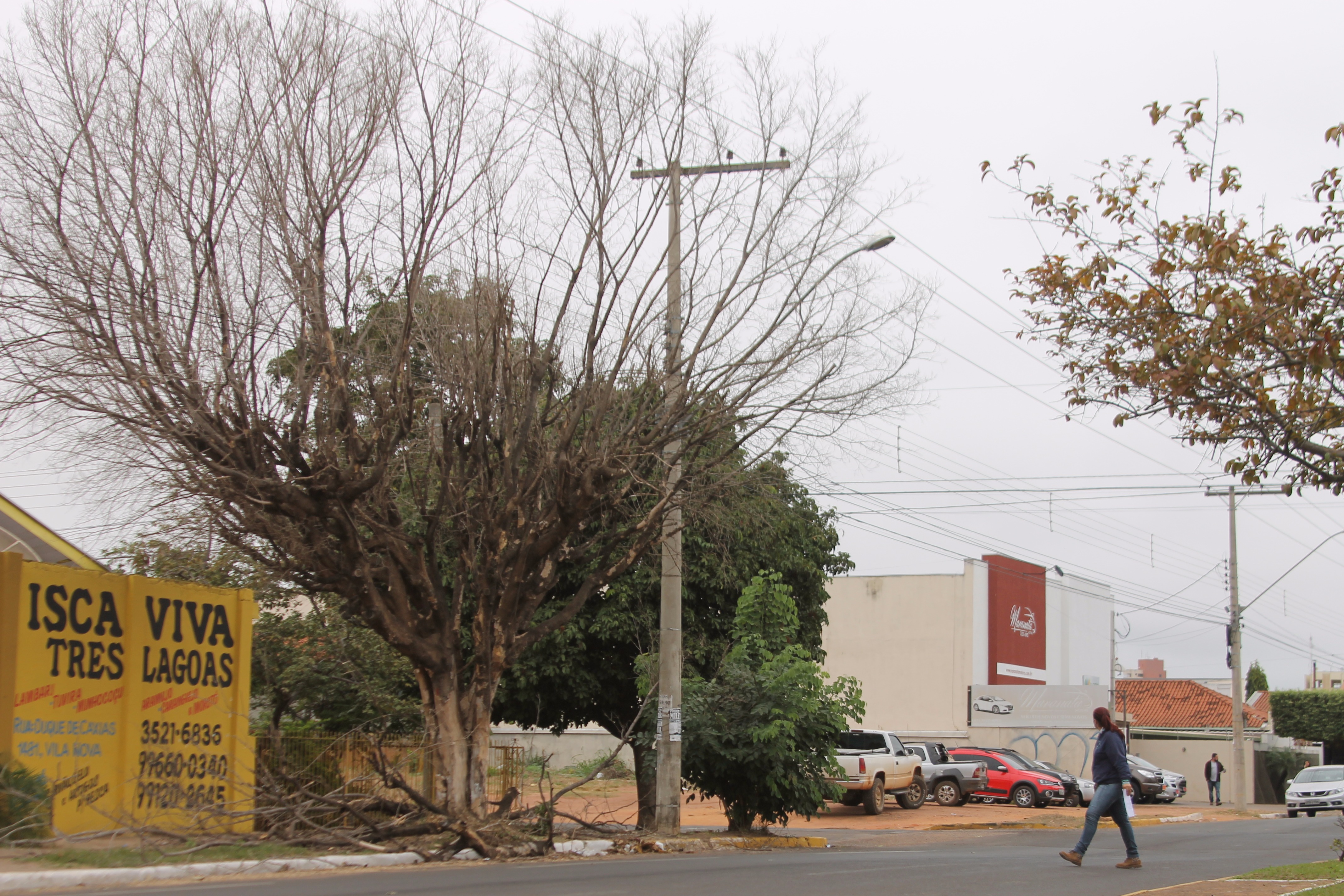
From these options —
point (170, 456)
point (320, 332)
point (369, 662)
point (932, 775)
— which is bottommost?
point (932, 775)

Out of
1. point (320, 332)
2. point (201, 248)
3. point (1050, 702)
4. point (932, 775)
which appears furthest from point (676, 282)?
point (1050, 702)

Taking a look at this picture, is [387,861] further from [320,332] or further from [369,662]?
[369,662]

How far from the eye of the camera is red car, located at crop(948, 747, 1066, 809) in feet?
111

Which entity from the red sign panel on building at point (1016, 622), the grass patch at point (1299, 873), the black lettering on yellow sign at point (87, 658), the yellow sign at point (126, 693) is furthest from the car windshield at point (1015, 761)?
the black lettering on yellow sign at point (87, 658)

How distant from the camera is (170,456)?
13523 millimetres

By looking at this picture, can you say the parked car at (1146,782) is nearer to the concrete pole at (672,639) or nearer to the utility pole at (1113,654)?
the utility pole at (1113,654)

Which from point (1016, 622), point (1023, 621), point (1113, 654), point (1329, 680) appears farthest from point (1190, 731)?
point (1329, 680)

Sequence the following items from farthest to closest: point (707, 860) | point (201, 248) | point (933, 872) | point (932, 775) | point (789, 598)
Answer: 1. point (932, 775)
2. point (789, 598)
3. point (707, 860)
4. point (201, 248)
5. point (933, 872)

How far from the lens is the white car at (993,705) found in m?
45.4

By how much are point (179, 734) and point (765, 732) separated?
796cm

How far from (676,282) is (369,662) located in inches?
336

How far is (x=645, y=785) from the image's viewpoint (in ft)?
72.2

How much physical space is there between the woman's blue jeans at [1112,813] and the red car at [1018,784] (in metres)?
21.8

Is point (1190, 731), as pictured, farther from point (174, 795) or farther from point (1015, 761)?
point (174, 795)
